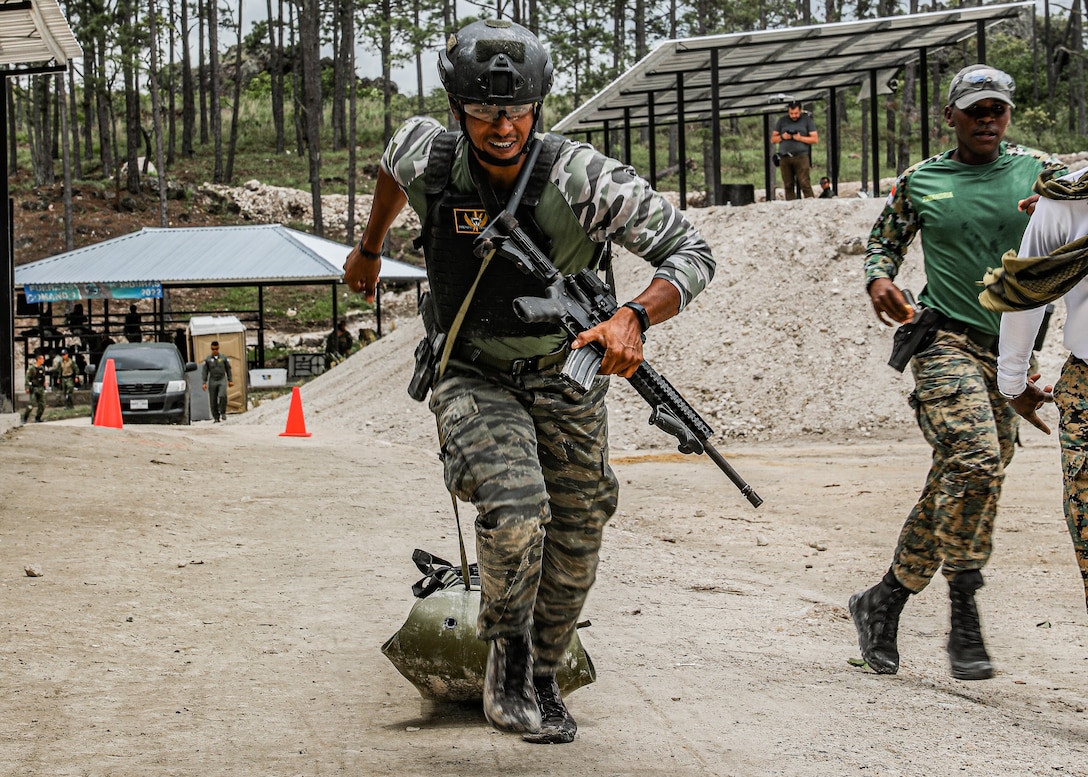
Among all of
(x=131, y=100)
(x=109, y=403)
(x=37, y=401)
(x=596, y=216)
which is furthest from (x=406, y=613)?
(x=131, y=100)

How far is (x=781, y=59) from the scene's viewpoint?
23.1 meters

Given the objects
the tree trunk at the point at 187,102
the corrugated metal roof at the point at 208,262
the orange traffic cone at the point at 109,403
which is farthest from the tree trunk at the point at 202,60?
the orange traffic cone at the point at 109,403

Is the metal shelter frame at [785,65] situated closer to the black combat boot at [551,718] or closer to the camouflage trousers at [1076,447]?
the camouflage trousers at [1076,447]

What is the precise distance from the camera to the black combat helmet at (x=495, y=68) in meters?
3.53

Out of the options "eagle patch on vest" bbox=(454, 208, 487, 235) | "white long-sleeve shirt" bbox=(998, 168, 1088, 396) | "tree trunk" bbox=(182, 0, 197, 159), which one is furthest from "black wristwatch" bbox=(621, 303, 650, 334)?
"tree trunk" bbox=(182, 0, 197, 159)

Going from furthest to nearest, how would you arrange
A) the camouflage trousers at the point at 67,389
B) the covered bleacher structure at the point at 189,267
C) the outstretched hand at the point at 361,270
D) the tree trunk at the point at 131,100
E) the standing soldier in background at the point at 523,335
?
1. the tree trunk at the point at 131,100
2. the covered bleacher structure at the point at 189,267
3. the camouflage trousers at the point at 67,389
4. the outstretched hand at the point at 361,270
5. the standing soldier in background at the point at 523,335

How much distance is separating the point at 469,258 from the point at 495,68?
57 centimetres

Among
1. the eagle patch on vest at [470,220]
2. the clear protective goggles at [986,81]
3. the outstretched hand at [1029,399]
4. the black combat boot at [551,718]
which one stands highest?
the clear protective goggles at [986,81]

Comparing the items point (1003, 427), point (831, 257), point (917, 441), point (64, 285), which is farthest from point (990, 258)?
point (64, 285)

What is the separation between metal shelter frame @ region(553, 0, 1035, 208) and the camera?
66.9ft

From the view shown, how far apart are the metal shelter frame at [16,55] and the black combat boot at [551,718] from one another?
7.89 m

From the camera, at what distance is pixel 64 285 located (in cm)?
2780

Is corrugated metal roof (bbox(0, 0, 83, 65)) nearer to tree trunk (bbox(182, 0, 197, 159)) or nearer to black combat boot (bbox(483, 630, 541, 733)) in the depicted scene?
black combat boot (bbox(483, 630, 541, 733))

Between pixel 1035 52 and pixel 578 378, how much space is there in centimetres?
5826
